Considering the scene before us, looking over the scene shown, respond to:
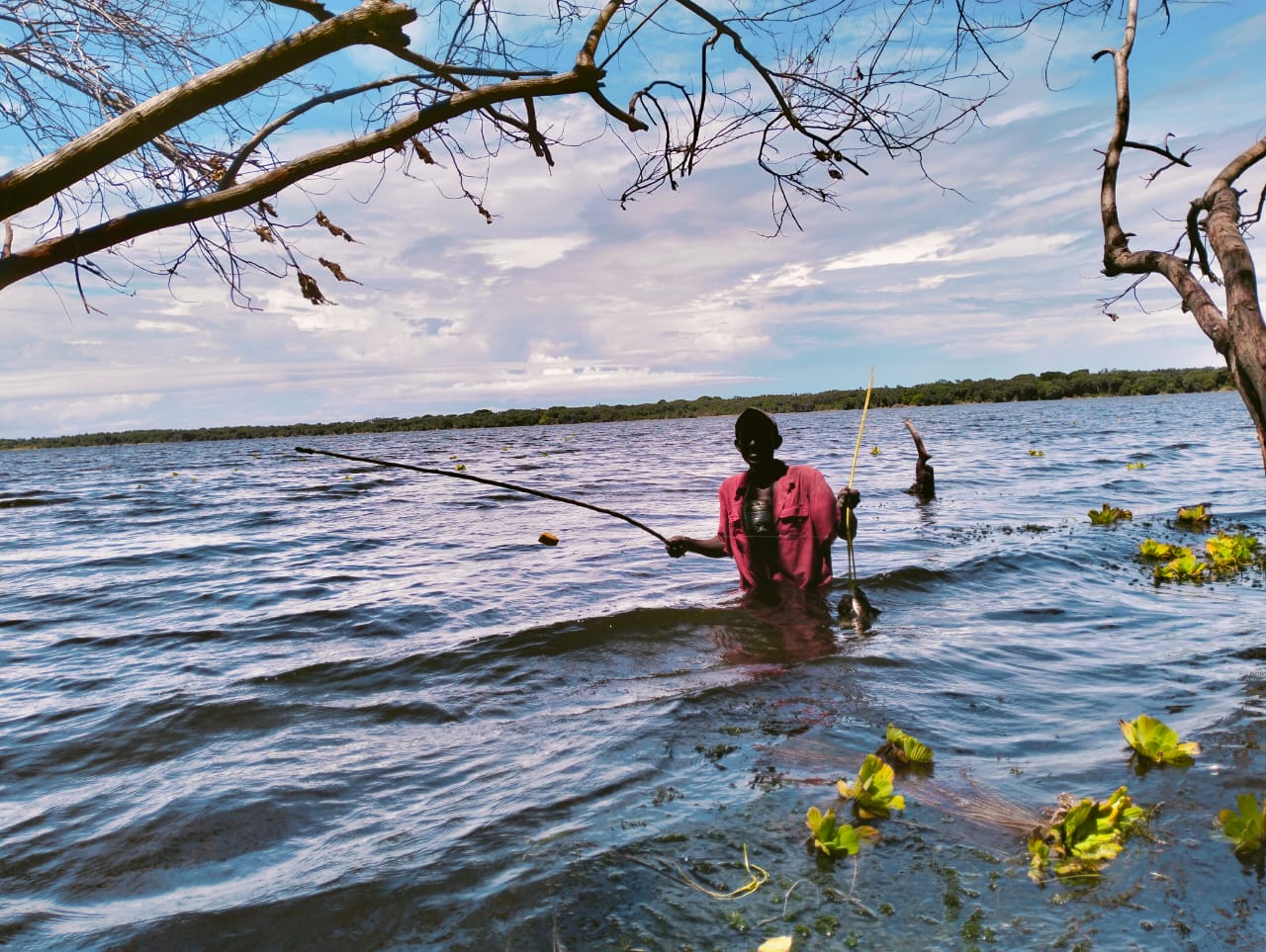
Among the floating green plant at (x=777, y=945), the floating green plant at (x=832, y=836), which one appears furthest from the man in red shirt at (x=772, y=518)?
the floating green plant at (x=777, y=945)

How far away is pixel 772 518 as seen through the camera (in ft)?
27.4

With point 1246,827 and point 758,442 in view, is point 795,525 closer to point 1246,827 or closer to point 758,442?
point 758,442

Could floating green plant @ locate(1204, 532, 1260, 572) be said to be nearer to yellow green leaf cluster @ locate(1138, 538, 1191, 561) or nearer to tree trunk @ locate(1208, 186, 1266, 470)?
yellow green leaf cluster @ locate(1138, 538, 1191, 561)

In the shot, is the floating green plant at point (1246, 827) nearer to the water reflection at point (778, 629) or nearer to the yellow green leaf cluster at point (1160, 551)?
the water reflection at point (778, 629)

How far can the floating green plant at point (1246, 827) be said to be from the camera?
343 centimetres

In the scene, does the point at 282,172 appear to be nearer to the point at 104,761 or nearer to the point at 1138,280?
the point at 104,761

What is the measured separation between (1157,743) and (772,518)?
4.24 m

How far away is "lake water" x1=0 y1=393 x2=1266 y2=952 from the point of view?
343 cm

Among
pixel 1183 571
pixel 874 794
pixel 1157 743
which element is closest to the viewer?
pixel 874 794

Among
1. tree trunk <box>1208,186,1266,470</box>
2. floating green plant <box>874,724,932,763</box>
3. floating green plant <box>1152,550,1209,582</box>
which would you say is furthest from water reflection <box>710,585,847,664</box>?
floating green plant <box>1152,550,1209,582</box>

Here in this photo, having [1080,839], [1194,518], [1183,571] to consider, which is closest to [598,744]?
[1080,839]

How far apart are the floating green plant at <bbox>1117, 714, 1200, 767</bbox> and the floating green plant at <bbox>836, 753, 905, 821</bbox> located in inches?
61.5

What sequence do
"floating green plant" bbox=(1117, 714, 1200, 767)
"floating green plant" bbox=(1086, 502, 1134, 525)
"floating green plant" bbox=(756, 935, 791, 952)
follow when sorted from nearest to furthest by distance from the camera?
"floating green plant" bbox=(756, 935, 791, 952), "floating green plant" bbox=(1117, 714, 1200, 767), "floating green plant" bbox=(1086, 502, 1134, 525)

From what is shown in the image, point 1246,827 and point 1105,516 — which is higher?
point 1246,827
